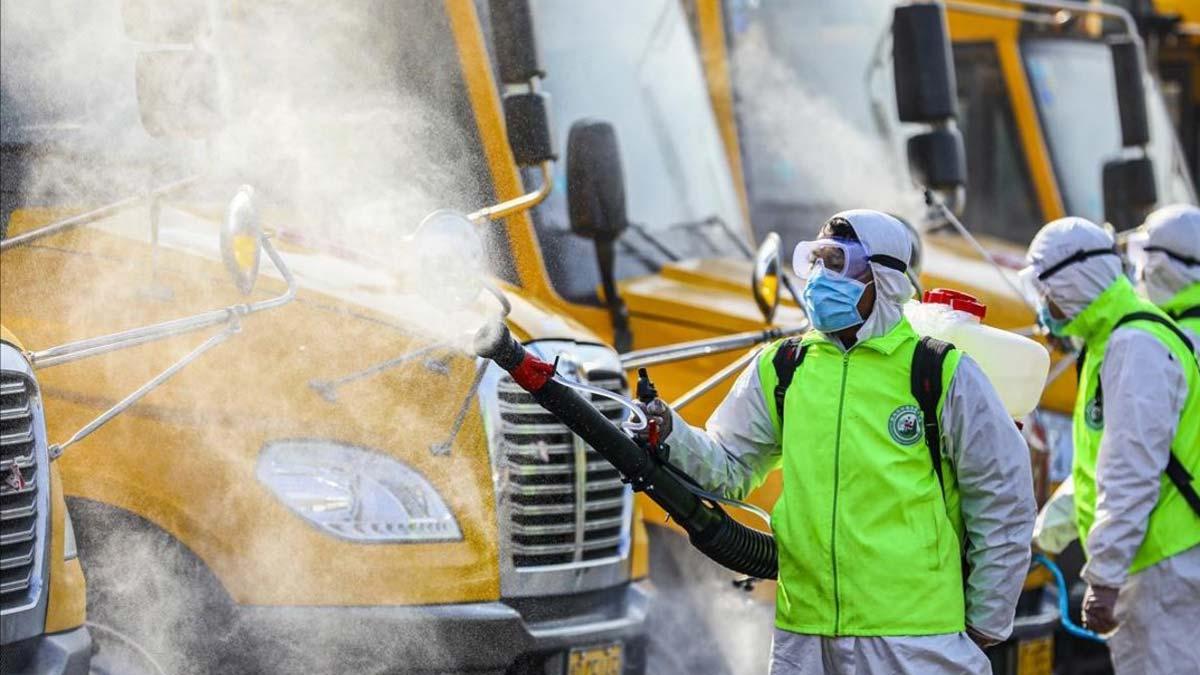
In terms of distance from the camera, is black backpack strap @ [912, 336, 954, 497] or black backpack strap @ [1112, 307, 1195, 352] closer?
black backpack strap @ [912, 336, 954, 497]

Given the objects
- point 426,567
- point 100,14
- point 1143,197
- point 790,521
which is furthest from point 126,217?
point 1143,197

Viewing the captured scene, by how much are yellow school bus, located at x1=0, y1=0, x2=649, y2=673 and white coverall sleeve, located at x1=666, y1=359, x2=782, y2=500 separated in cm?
85

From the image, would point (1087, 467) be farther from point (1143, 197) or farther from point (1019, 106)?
point (1019, 106)

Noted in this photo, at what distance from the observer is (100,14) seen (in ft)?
19.5

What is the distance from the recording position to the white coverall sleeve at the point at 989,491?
4180mm

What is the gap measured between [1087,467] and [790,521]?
156 cm

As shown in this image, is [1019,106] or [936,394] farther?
[1019,106]

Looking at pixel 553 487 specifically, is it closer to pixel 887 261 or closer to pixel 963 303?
pixel 963 303

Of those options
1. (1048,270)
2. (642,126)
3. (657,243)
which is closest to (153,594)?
(1048,270)

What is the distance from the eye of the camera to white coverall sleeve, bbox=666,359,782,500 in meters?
4.39

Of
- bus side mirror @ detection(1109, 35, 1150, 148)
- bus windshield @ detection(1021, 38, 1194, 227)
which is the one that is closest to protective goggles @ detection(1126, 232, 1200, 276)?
bus side mirror @ detection(1109, 35, 1150, 148)

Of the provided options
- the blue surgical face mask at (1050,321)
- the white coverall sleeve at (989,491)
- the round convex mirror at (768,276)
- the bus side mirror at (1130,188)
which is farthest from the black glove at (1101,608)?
the bus side mirror at (1130,188)

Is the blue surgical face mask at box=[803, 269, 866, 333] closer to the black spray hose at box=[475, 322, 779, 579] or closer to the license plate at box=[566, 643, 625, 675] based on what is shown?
the black spray hose at box=[475, 322, 779, 579]

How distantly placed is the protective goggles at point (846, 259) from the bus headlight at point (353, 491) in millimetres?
1532
